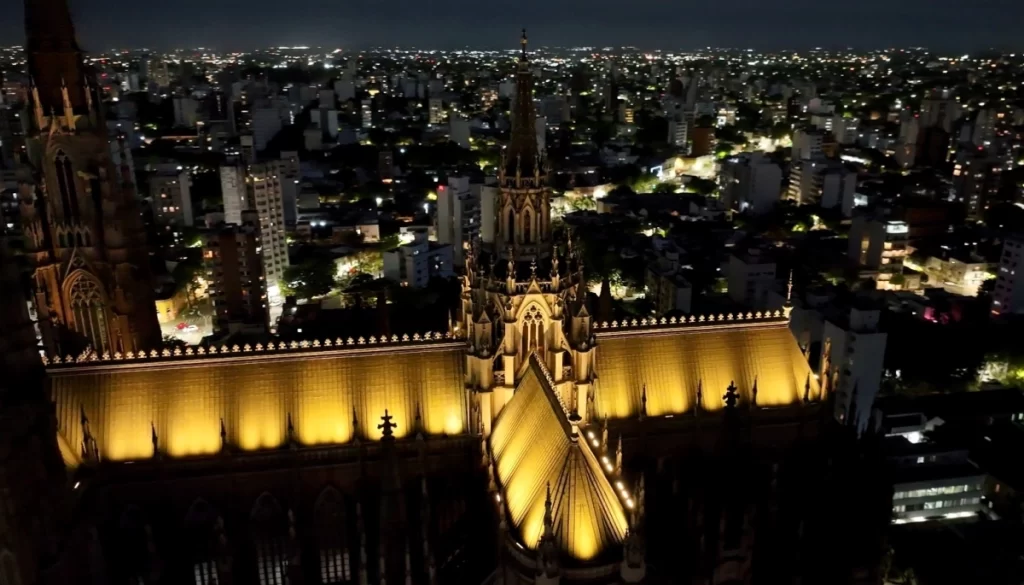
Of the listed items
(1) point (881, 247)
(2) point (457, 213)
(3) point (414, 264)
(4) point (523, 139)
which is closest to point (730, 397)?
(4) point (523, 139)

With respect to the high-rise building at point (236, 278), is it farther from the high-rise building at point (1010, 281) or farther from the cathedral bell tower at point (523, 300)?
the high-rise building at point (1010, 281)

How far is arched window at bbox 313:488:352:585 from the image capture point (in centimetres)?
3616

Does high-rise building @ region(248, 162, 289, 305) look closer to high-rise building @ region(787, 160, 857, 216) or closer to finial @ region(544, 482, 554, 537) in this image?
finial @ region(544, 482, 554, 537)

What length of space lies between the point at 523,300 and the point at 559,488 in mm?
10450

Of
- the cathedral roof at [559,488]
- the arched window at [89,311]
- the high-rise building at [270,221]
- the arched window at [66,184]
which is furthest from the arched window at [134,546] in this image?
the high-rise building at [270,221]

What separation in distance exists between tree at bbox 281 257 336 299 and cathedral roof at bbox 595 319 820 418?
71.0 metres

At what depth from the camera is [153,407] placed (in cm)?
3544

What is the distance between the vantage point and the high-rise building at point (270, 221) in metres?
108

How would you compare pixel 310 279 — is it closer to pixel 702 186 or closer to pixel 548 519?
pixel 548 519

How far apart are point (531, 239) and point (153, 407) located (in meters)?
19.4

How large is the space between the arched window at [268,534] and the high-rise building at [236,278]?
48.9 meters

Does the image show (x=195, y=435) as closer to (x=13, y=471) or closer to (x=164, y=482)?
(x=164, y=482)

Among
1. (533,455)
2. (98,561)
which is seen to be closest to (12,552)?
(98,561)

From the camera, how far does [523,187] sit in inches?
1401
